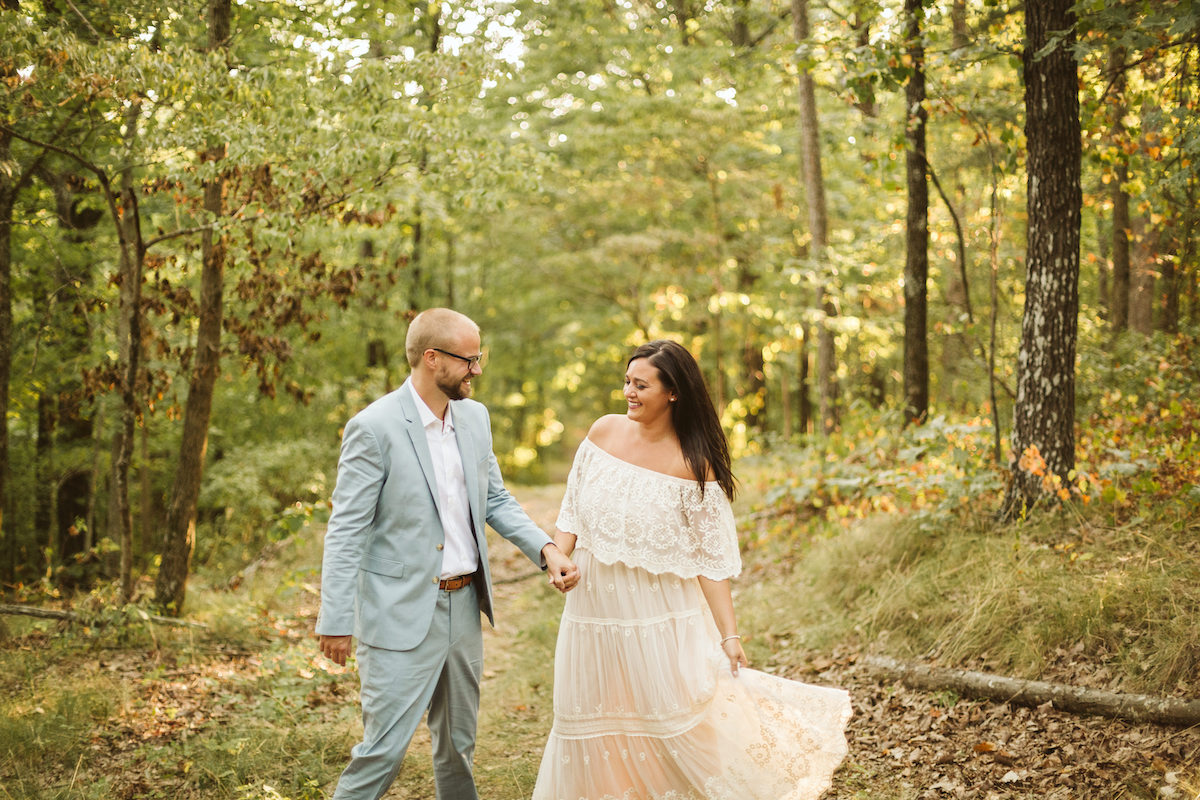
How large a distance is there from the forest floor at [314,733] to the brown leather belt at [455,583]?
5.41 ft

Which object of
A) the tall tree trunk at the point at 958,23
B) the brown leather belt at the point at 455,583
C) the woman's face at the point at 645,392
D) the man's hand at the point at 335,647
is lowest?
the man's hand at the point at 335,647

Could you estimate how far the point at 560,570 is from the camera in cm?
353

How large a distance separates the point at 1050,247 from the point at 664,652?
14.0 feet

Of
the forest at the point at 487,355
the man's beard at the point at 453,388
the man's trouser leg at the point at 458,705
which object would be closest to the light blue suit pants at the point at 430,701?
the man's trouser leg at the point at 458,705

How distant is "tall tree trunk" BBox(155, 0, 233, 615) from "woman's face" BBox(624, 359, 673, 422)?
4.38 metres

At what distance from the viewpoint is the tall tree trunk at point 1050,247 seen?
5.84 meters

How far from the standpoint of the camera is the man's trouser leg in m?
3.48

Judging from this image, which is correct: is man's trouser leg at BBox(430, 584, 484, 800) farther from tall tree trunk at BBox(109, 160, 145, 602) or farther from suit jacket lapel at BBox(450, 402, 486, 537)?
tall tree trunk at BBox(109, 160, 145, 602)

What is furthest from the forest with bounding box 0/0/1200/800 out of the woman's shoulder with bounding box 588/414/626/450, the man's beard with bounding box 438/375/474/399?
the man's beard with bounding box 438/375/474/399

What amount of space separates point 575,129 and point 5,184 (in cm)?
1164

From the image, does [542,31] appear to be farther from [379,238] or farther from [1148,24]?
[1148,24]

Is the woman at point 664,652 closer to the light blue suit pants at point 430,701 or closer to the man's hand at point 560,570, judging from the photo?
the man's hand at point 560,570

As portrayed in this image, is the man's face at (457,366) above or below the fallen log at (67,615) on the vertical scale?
above

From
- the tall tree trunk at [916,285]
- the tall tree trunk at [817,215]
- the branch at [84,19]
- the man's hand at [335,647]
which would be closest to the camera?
the man's hand at [335,647]
